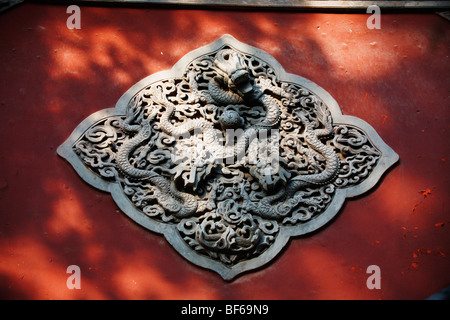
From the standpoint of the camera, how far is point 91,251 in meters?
3.81

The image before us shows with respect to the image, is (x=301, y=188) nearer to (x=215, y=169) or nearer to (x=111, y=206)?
(x=215, y=169)

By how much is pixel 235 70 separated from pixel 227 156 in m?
0.70

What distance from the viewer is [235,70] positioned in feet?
14.3

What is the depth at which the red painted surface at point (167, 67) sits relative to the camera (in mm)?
3791

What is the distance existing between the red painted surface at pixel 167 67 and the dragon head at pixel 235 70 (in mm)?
360

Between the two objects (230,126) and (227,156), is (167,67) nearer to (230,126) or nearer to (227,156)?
(230,126)

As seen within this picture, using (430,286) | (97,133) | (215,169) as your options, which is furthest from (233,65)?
(430,286)

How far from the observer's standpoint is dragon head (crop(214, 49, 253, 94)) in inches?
171
